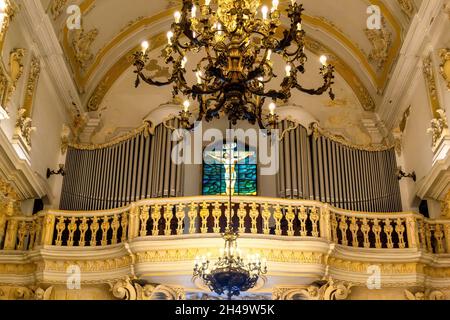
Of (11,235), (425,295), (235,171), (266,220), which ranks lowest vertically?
(425,295)

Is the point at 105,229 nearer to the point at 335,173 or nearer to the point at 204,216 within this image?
the point at 204,216

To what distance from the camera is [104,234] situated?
1006cm

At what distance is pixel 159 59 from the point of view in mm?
13609

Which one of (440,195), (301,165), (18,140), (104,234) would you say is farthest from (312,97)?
(18,140)

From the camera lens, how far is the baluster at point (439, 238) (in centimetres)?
991

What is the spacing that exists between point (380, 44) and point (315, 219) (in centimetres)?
472

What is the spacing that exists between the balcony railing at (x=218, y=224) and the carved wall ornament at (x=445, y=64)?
2395 mm

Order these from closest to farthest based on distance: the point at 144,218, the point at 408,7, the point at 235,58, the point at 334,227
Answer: the point at 235,58, the point at 144,218, the point at 334,227, the point at 408,7

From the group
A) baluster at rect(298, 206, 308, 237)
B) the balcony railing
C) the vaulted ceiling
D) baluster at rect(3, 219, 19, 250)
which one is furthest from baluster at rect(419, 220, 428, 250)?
baluster at rect(3, 219, 19, 250)

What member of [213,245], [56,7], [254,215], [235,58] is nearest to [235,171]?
[254,215]

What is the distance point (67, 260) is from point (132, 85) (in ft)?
17.1

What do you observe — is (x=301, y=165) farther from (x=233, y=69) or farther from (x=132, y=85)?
(x=233, y=69)

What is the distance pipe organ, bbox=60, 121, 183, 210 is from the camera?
11.4 m

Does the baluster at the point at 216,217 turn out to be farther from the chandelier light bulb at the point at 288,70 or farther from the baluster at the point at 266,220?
the chandelier light bulb at the point at 288,70
